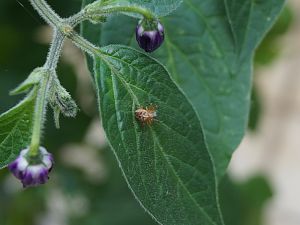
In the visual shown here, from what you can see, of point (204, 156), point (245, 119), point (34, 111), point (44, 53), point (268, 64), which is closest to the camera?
point (34, 111)

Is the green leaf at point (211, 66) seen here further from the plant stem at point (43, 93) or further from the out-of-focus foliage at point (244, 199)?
the out-of-focus foliage at point (244, 199)

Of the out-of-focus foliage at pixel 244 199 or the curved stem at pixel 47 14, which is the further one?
the out-of-focus foliage at pixel 244 199

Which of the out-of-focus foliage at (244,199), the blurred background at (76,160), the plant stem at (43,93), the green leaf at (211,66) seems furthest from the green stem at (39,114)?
the out-of-focus foliage at (244,199)

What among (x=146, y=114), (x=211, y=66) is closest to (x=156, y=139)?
(x=146, y=114)

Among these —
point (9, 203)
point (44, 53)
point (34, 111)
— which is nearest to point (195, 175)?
point (34, 111)

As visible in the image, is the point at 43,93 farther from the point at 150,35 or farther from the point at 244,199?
the point at 244,199

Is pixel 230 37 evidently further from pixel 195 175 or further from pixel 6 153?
pixel 6 153
